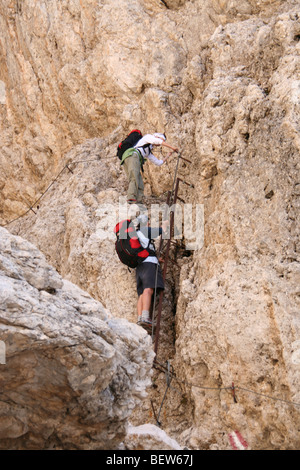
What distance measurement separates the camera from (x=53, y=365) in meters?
4.56

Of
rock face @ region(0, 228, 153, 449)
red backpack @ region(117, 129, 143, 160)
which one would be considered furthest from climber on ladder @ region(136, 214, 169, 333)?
rock face @ region(0, 228, 153, 449)

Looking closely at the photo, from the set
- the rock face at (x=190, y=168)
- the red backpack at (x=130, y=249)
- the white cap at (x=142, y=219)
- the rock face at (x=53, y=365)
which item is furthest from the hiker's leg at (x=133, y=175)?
the rock face at (x=53, y=365)

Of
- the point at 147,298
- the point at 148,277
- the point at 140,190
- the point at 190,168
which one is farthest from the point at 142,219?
the point at 147,298

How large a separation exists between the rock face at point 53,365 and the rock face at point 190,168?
160cm

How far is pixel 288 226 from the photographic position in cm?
664

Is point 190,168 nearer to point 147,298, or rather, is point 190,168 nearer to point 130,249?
point 130,249

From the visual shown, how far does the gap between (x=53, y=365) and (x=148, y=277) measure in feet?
11.0

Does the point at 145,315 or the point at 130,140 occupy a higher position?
the point at 130,140

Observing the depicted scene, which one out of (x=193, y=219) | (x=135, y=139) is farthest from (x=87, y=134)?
(x=193, y=219)

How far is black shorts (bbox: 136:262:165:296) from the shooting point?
774 cm

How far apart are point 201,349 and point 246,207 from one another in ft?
6.03

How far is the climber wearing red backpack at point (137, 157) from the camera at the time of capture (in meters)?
9.13

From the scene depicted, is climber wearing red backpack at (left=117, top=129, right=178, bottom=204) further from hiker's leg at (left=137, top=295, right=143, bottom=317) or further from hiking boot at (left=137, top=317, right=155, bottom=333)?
hiking boot at (left=137, top=317, right=155, bottom=333)

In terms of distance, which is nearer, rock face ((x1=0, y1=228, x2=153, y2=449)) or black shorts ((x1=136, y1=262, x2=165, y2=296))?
rock face ((x1=0, y1=228, x2=153, y2=449))
